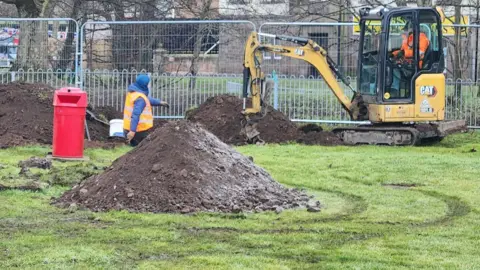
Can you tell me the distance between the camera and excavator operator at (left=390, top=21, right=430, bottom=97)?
18469 millimetres

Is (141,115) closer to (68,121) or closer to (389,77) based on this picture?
(68,121)

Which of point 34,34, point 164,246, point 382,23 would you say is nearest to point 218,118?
point 382,23

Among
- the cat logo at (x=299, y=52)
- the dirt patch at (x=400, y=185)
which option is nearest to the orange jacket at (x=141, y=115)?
the cat logo at (x=299, y=52)

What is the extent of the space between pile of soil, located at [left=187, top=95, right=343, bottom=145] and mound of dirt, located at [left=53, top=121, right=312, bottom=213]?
25.8 ft

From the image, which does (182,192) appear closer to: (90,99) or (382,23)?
(382,23)

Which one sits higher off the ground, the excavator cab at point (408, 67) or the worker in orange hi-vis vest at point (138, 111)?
the excavator cab at point (408, 67)

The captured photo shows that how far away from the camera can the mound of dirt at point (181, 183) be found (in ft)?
34.0

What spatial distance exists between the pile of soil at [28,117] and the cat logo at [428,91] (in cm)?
721

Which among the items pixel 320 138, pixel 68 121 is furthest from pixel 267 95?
pixel 68 121

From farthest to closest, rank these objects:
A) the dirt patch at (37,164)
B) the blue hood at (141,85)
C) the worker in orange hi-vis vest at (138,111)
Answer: the blue hood at (141,85)
the worker in orange hi-vis vest at (138,111)
the dirt patch at (37,164)

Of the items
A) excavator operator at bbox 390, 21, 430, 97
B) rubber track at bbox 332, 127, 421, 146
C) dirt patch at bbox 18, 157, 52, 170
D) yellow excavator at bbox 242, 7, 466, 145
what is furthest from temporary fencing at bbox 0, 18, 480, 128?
dirt patch at bbox 18, 157, 52, 170

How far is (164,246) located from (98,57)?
47.0ft

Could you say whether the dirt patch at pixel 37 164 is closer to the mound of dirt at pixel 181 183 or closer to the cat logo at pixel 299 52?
the mound of dirt at pixel 181 183

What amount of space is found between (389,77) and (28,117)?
8.03 metres
